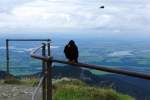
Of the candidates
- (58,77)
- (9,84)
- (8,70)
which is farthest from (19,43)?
(9,84)

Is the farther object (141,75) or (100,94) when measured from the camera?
(100,94)

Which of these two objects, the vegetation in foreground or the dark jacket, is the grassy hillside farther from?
the dark jacket

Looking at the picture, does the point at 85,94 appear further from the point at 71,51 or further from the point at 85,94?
the point at 71,51

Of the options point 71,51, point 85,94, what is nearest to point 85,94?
point 85,94

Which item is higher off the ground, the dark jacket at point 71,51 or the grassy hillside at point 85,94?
the dark jacket at point 71,51

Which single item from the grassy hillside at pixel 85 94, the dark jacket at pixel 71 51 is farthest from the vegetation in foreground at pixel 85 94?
the dark jacket at pixel 71 51

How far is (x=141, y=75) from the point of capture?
11.7 ft

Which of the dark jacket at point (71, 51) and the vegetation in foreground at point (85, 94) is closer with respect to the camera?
the dark jacket at point (71, 51)

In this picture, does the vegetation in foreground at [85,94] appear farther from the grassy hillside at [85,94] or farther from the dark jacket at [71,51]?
the dark jacket at [71,51]

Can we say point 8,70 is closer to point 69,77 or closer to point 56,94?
point 69,77

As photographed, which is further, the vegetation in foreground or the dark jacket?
the vegetation in foreground

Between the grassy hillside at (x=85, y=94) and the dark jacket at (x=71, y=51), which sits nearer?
the dark jacket at (x=71, y=51)

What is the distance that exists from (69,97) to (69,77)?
398 centimetres

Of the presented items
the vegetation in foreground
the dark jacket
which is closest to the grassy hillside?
the vegetation in foreground
